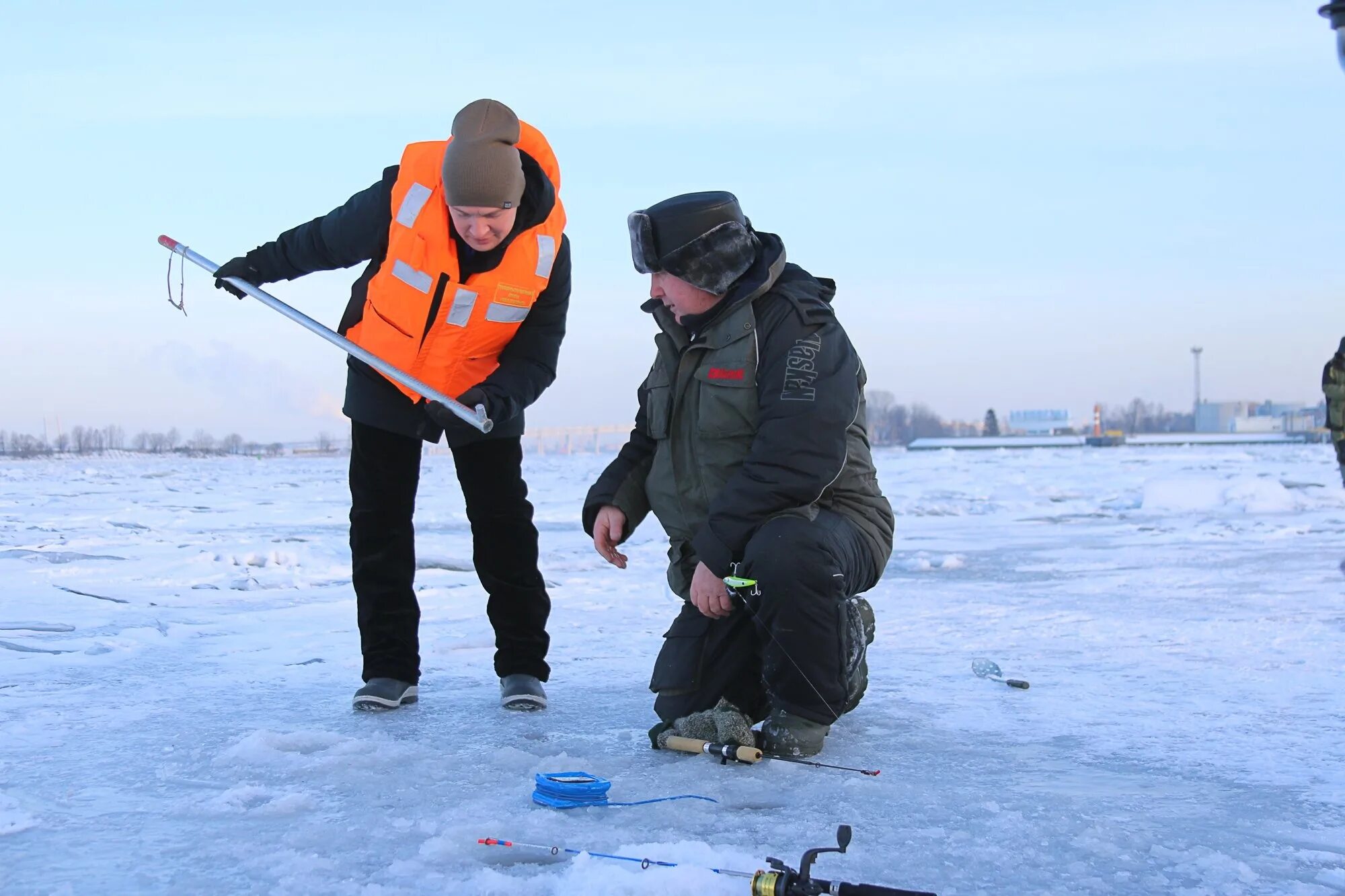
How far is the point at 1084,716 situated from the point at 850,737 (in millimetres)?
570

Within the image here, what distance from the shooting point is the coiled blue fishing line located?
1.88 m

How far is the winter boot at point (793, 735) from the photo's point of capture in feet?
7.47

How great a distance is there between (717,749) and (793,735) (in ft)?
0.52

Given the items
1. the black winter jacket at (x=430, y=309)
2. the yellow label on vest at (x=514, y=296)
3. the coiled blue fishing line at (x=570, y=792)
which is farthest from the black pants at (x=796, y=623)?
the yellow label on vest at (x=514, y=296)

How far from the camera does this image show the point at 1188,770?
84.3 inches

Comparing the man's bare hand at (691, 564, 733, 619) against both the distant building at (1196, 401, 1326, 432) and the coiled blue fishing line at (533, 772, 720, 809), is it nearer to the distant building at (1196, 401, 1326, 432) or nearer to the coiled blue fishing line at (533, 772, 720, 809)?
the coiled blue fishing line at (533, 772, 720, 809)

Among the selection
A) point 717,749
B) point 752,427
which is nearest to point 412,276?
point 752,427

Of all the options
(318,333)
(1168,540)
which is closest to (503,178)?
(318,333)

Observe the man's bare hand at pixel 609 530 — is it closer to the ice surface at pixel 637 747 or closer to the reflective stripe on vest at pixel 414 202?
the ice surface at pixel 637 747

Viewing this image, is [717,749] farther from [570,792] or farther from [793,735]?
[570,792]

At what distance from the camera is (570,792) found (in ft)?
6.17

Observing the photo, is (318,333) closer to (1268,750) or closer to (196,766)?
(196,766)

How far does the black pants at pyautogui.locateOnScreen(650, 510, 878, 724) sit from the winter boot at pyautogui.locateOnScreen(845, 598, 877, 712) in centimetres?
1

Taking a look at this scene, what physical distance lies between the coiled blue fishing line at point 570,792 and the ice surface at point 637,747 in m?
0.04
